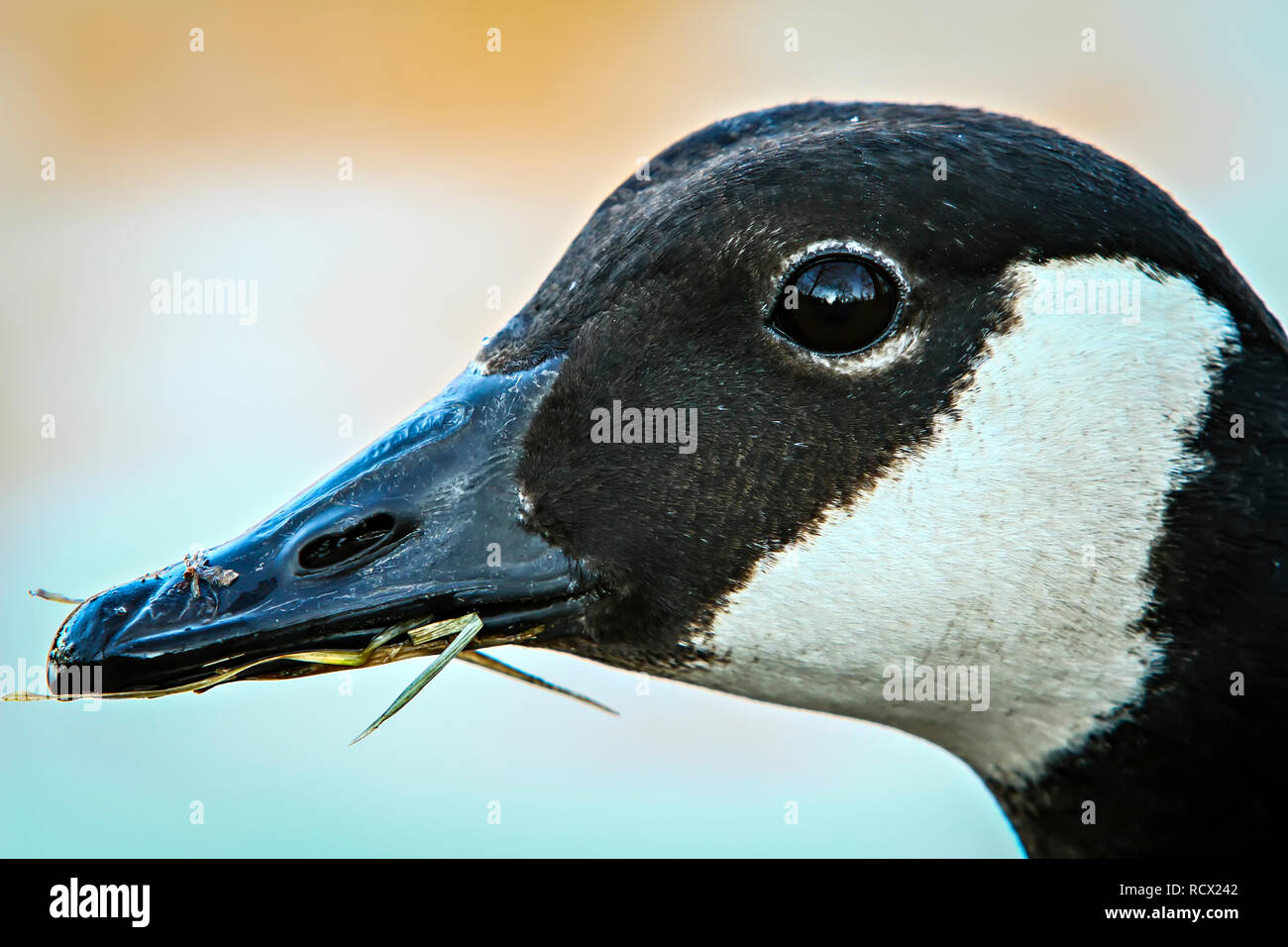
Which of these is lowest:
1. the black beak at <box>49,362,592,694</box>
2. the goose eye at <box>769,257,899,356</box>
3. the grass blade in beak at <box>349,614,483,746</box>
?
the grass blade in beak at <box>349,614,483,746</box>

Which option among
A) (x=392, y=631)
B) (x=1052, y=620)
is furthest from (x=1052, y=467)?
(x=392, y=631)

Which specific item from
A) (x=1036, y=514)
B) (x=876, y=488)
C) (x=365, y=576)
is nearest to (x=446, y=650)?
(x=365, y=576)

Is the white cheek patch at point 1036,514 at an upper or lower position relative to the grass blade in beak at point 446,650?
upper

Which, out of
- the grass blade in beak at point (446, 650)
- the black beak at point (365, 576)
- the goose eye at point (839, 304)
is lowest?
the grass blade in beak at point (446, 650)

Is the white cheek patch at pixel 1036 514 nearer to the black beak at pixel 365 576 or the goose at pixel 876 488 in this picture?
the goose at pixel 876 488

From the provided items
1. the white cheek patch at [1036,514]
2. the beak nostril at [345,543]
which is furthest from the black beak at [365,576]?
the white cheek patch at [1036,514]

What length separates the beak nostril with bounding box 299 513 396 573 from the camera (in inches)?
118

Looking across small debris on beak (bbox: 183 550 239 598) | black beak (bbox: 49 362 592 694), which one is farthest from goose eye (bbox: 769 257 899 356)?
small debris on beak (bbox: 183 550 239 598)

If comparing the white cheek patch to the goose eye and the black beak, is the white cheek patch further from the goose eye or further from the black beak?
the black beak

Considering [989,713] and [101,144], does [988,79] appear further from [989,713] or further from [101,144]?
[989,713]

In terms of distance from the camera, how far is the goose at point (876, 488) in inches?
A: 119

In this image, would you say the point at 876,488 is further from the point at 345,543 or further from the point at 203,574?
the point at 203,574

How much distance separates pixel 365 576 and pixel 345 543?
0.31 ft

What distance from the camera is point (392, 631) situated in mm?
3004
